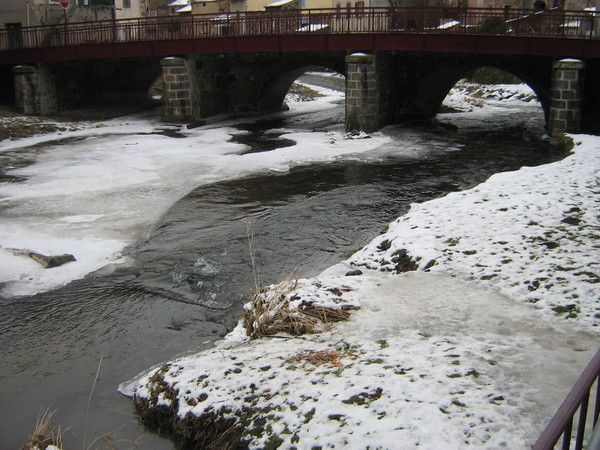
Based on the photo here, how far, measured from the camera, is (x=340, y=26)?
26.3 m

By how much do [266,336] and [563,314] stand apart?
357 cm

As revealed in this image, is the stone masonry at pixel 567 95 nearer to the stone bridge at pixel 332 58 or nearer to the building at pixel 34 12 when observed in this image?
the stone bridge at pixel 332 58

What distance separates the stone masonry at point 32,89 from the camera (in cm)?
2908

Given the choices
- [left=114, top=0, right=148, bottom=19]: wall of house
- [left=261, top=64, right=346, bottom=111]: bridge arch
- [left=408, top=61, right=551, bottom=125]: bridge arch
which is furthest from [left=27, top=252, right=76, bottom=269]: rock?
[left=114, top=0, right=148, bottom=19]: wall of house

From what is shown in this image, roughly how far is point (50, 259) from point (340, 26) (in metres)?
18.6

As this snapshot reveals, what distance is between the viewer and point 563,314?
742cm

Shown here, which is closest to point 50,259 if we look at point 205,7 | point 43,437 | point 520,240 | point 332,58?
point 43,437

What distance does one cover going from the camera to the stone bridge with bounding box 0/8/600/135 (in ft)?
75.5

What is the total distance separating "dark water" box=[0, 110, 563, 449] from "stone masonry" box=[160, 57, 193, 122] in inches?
446

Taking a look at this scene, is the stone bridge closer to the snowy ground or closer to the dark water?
the dark water

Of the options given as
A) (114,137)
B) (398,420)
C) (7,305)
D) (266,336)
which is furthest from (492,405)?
(114,137)

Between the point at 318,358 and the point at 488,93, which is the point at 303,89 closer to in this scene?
the point at 488,93

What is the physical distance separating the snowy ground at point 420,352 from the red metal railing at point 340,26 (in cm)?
1461

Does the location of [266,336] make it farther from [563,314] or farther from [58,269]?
[58,269]
